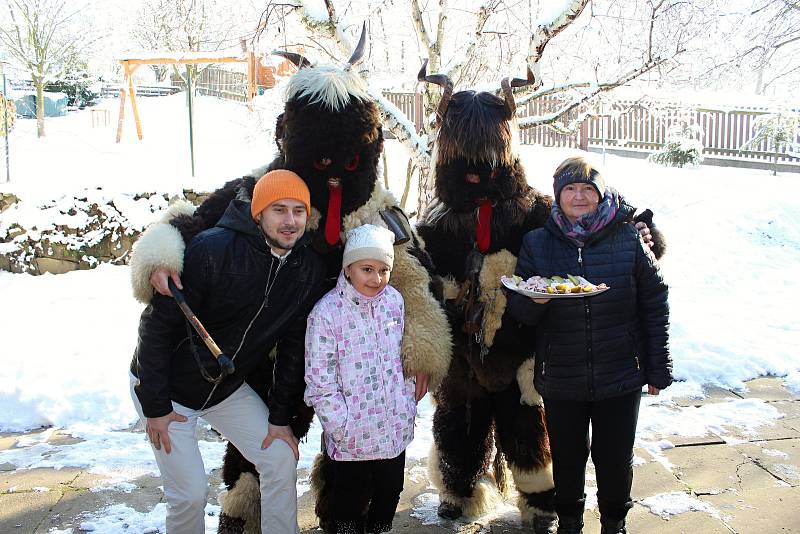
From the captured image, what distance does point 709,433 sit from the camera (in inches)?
168

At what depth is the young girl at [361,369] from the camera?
263 centimetres

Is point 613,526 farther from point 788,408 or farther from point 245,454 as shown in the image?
point 788,408

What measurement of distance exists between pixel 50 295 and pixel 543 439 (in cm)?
512

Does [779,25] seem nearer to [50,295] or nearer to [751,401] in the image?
[751,401]

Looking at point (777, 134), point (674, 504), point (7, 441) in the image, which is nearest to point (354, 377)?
point (674, 504)

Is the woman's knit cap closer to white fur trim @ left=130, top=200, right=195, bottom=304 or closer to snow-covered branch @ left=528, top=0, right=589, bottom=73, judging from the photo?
white fur trim @ left=130, top=200, right=195, bottom=304

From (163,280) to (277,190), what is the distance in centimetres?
52

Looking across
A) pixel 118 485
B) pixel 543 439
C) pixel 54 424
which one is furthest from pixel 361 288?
pixel 54 424

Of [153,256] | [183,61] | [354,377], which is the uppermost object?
[183,61]

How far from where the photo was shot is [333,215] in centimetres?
279

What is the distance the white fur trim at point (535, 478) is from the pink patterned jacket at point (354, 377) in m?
0.69

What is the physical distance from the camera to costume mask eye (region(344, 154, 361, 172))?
275 cm

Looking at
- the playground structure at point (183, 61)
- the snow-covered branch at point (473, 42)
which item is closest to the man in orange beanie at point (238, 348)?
the snow-covered branch at point (473, 42)

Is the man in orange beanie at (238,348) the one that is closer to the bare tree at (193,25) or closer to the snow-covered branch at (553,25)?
the snow-covered branch at (553,25)
